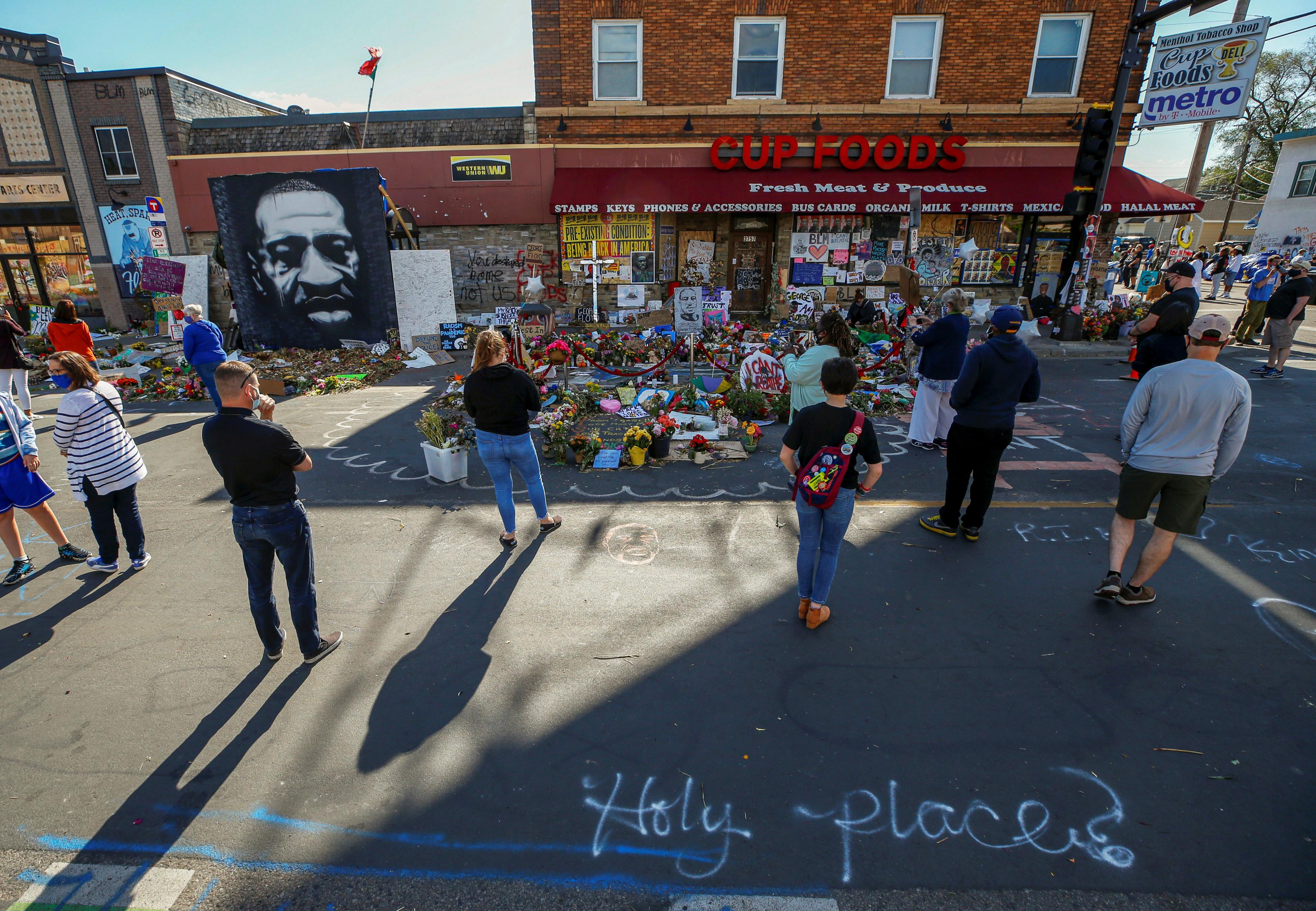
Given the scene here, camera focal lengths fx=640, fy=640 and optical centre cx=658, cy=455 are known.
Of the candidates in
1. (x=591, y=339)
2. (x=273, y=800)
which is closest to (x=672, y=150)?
(x=591, y=339)

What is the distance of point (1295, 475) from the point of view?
712 cm

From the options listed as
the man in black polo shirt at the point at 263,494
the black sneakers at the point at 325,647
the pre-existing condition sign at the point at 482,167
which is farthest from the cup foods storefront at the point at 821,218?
the black sneakers at the point at 325,647

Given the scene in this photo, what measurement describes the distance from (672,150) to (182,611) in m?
14.9

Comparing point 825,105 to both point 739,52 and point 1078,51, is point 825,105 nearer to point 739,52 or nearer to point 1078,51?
point 739,52

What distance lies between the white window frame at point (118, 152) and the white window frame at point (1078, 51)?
2430 cm

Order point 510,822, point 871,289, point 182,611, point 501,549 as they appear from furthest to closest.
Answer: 1. point 871,289
2. point 501,549
3. point 182,611
4. point 510,822

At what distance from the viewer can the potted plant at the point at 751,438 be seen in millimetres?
8070

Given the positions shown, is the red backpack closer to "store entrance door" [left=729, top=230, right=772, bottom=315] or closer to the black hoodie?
the black hoodie

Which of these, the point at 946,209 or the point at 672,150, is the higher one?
the point at 672,150

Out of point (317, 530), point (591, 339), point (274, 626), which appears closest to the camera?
point (274, 626)

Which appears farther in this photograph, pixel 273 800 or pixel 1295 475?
pixel 1295 475

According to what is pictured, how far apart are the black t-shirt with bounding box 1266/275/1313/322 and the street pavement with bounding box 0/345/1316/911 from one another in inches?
279

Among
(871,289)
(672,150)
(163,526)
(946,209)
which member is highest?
(672,150)

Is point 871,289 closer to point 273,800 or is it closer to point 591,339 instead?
point 591,339
